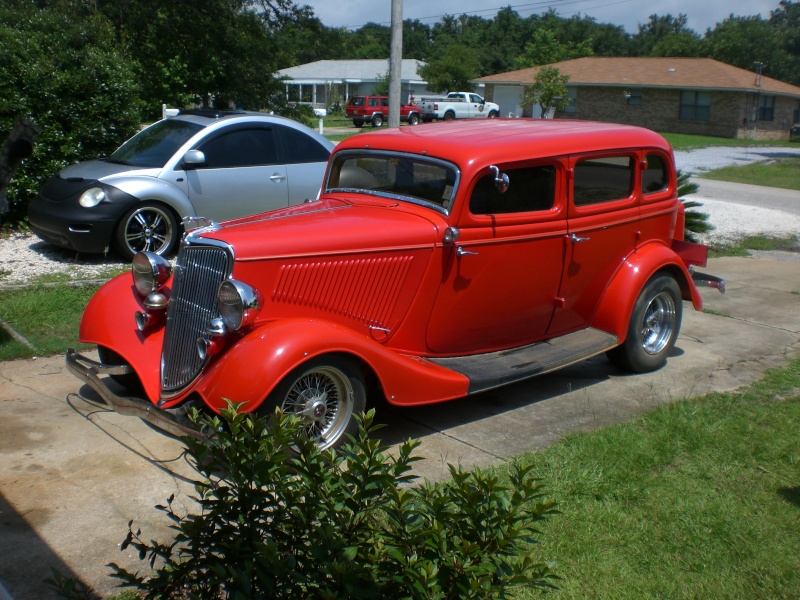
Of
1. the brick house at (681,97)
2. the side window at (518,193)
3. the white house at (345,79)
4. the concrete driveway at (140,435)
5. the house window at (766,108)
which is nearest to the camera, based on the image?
the concrete driveway at (140,435)

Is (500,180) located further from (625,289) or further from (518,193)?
(625,289)

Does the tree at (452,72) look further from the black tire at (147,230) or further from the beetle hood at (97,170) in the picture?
the black tire at (147,230)

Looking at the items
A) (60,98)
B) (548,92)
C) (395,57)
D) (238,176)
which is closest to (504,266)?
(238,176)

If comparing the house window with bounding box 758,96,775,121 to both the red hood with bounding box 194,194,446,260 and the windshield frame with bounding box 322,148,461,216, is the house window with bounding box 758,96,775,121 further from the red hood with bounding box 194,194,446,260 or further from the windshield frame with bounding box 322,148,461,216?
the red hood with bounding box 194,194,446,260

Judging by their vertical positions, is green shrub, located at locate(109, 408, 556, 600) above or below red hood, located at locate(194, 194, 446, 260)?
below

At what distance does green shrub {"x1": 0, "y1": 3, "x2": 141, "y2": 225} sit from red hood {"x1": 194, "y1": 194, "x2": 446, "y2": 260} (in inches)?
246

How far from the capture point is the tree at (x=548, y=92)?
37.2 metres

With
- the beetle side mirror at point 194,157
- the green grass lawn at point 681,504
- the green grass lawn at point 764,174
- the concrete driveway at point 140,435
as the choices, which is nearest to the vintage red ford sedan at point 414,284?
the concrete driveway at point 140,435

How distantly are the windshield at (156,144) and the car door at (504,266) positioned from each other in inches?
190

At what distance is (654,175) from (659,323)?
3.93 feet

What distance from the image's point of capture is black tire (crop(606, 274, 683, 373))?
21.3 ft

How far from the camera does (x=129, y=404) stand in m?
4.77

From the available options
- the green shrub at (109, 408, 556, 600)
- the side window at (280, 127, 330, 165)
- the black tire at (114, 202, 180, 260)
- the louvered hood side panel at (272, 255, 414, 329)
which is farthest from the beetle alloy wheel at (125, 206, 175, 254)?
the green shrub at (109, 408, 556, 600)

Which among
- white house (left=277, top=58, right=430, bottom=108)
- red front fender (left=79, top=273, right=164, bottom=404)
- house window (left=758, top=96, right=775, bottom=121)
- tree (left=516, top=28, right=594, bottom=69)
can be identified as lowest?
red front fender (left=79, top=273, right=164, bottom=404)
